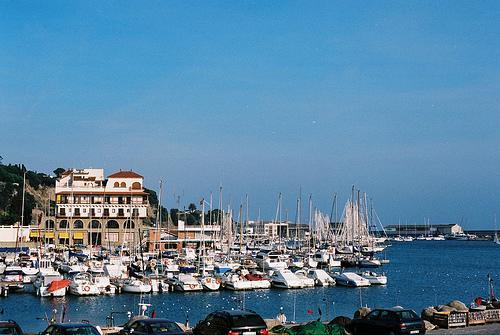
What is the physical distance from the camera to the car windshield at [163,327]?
2194cm

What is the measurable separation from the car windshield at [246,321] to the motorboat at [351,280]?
53297 millimetres

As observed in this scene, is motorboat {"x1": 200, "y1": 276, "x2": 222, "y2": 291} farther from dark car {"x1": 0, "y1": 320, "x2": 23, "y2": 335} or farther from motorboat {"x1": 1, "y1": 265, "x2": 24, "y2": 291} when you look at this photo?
dark car {"x1": 0, "y1": 320, "x2": 23, "y2": 335}

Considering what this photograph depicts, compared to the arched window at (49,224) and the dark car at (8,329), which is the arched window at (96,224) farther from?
the dark car at (8,329)

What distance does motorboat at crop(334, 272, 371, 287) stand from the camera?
7488 cm

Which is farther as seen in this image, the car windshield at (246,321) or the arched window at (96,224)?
the arched window at (96,224)

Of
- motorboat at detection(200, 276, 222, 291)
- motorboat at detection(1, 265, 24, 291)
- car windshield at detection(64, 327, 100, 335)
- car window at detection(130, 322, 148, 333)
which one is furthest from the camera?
motorboat at detection(200, 276, 222, 291)

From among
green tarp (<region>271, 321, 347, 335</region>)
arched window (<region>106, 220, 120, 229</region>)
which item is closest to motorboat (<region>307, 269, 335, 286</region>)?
green tarp (<region>271, 321, 347, 335</region>)

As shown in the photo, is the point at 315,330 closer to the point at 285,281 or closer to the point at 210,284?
the point at 210,284

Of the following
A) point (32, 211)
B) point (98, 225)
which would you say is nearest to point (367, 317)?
point (98, 225)

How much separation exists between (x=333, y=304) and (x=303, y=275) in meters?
18.0

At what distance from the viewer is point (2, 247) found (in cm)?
12200

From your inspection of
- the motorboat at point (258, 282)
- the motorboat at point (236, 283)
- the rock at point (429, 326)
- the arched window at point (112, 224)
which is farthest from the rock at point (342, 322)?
the arched window at point (112, 224)

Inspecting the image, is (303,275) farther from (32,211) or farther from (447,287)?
(32,211)

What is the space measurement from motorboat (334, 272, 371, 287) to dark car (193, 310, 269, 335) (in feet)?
173
